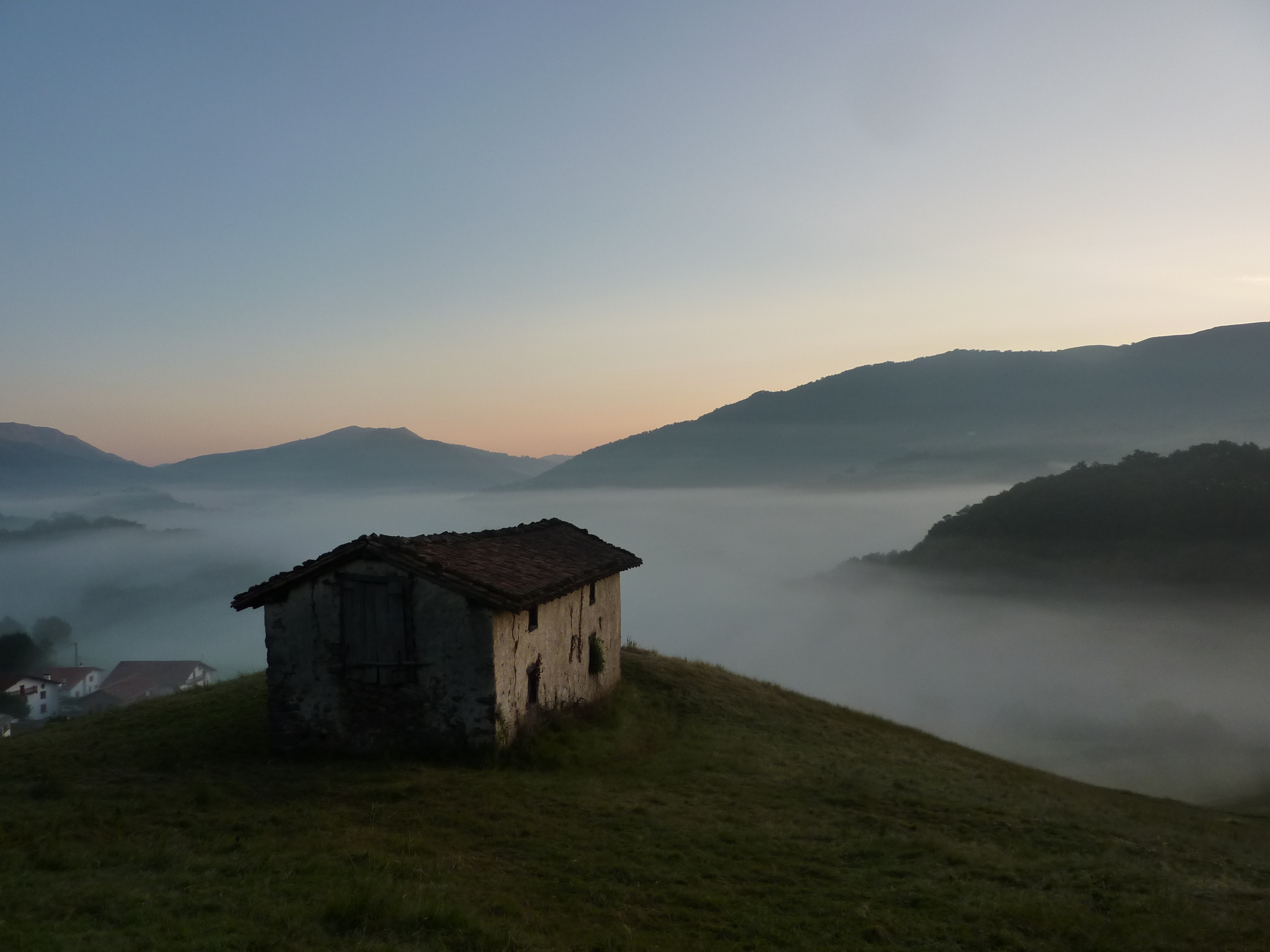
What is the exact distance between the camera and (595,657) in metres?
23.4

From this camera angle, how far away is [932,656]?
322ft

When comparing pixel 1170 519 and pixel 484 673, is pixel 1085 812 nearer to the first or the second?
pixel 484 673

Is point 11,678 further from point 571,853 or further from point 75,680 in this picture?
point 571,853

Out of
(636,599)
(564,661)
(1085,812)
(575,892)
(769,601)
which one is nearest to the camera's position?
(575,892)

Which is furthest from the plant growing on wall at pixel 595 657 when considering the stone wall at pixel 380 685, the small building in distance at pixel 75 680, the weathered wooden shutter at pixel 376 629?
the small building in distance at pixel 75 680

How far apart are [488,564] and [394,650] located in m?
3.35

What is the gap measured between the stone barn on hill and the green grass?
2.79ft

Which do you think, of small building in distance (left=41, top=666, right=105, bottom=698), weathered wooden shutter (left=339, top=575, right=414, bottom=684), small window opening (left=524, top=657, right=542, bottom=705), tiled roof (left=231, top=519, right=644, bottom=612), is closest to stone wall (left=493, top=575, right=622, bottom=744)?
small window opening (left=524, top=657, right=542, bottom=705)

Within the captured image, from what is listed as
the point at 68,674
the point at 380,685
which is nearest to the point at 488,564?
the point at 380,685

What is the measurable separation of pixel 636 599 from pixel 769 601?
41419 mm

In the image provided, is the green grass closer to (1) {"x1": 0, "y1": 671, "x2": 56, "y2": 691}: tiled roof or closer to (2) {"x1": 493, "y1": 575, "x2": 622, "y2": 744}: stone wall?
(2) {"x1": 493, "y1": 575, "x2": 622, "y2": 744}: stone wall

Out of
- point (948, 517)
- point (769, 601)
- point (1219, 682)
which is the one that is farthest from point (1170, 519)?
point (769, 601)

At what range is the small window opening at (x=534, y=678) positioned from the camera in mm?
19188

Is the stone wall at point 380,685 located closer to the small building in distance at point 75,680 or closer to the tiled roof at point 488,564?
A: the tiled roof at point 488,564
